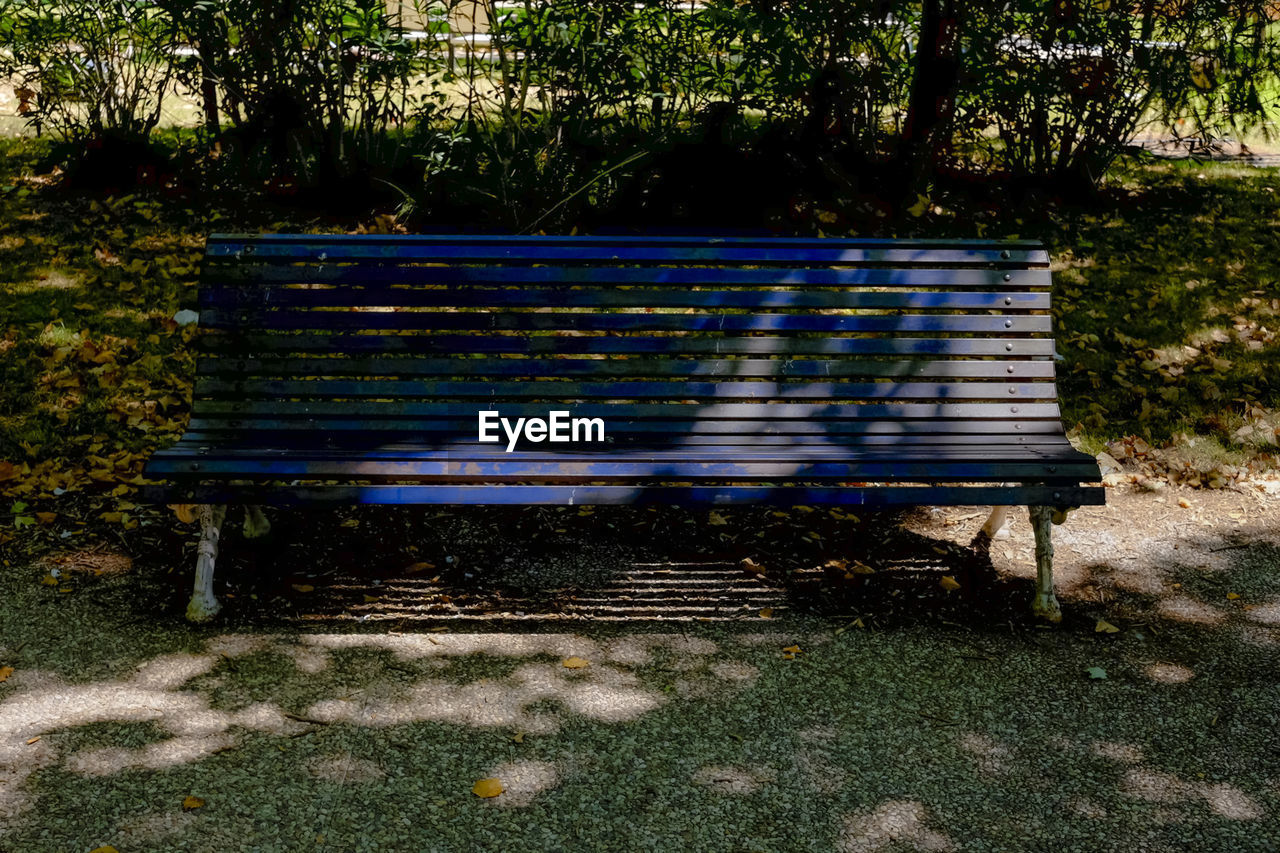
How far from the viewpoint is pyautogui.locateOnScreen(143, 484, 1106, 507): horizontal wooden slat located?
11.5 feet

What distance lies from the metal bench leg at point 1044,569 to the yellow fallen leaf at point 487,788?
71.3 inches

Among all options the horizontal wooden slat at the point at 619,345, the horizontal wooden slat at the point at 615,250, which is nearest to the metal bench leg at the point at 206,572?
the horizontal wooden slat at the point at 619,345

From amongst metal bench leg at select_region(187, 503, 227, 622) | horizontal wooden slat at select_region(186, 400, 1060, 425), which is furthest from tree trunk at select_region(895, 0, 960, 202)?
metal bench leg at select_region(187, 503, 227, 622)

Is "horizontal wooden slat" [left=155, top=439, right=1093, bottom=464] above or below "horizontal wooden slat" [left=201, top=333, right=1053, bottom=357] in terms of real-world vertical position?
below

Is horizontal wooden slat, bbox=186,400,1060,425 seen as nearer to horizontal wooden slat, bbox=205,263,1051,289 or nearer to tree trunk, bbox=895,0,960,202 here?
horizontal wooden slat, bbox=205,263,1051,289

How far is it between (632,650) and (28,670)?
5.44ft

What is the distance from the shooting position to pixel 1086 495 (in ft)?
11.8

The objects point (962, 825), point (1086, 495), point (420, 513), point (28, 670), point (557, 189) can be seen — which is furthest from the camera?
point (557, 189)

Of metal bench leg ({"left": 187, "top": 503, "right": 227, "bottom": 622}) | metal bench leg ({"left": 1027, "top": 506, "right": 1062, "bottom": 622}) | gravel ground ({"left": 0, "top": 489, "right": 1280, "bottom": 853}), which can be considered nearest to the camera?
gravel ground ({"left": 0, "top": 489, "right": 1280, "bottom": 853})

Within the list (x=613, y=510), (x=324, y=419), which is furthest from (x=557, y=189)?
(x=324, y=419)

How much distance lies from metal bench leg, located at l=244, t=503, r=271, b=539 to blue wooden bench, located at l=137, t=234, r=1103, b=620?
0.38 metres

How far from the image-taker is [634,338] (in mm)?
3900

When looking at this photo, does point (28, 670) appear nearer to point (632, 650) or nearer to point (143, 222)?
point (632, 650)

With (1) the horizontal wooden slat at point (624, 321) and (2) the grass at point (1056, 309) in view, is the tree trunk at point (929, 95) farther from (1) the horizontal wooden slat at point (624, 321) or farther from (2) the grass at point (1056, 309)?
(1) the horizontal wooden slat at point (624, 321)
